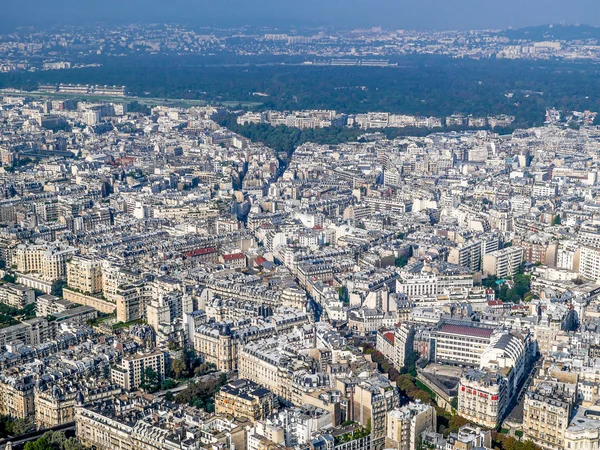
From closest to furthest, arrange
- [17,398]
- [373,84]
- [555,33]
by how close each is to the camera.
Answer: [17,398] < [373,84] < [555,33]

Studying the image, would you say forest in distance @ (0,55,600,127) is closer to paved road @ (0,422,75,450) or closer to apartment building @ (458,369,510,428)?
apartment building @ (458,369,510,428)

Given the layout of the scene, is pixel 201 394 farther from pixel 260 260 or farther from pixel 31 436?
pixel 260 260

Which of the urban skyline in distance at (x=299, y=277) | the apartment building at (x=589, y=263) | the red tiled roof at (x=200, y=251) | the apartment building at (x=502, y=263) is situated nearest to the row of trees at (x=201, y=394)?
the urban skyline in distance at (x=299, y=277)

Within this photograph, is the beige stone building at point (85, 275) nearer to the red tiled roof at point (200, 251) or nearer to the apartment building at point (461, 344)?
the red tiled roof at point (200, 251)

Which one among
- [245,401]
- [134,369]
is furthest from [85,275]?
[245,401]

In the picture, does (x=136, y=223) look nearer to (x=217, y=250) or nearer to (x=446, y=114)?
(x=217, y=250)

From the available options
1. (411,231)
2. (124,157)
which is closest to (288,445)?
(411,231)

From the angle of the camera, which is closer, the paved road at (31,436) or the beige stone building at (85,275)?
the paved road at (31,436)
